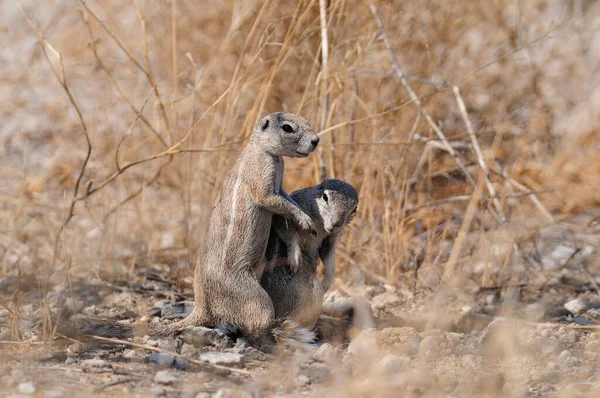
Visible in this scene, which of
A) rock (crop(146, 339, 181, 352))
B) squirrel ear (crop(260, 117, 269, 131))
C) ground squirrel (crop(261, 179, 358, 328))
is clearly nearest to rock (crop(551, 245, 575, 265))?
ground squirrel (crop(261, 179, 358, 328))

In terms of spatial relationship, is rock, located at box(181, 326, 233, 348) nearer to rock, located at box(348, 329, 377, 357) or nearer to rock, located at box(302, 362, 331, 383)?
rock, located at box(302, 362, 331, 383)

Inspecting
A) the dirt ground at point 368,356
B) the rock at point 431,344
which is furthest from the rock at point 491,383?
the rock at point 431,344

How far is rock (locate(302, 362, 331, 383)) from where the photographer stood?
13.0 ft

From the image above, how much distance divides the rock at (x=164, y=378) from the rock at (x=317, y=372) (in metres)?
0.64

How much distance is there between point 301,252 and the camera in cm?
460

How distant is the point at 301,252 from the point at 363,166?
176cm

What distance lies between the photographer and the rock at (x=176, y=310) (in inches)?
193

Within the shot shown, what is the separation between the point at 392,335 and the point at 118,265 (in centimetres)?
231

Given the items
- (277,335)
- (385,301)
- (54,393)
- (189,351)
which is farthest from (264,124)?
(385,301)

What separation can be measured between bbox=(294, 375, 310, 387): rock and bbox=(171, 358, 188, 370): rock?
561mm

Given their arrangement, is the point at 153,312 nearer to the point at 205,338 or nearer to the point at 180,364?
the point at 205,338

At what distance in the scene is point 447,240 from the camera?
263 inches

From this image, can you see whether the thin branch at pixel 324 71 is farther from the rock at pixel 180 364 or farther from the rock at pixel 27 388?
the rock at pixel 27 388

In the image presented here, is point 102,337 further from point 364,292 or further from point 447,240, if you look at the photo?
point 447,240
